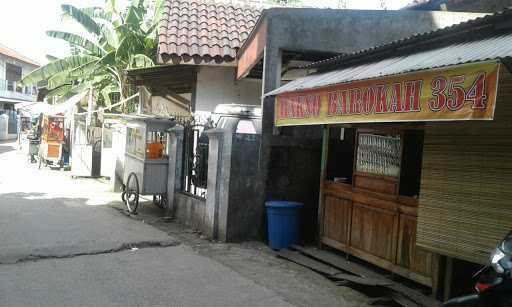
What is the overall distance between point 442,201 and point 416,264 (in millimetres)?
981

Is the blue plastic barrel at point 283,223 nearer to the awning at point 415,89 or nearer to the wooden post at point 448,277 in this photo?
the awning at point 415,89

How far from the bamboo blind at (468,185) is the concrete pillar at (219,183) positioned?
142 inches

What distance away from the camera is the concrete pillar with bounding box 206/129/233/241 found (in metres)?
8.44

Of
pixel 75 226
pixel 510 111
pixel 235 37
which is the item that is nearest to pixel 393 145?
pixel 510 111

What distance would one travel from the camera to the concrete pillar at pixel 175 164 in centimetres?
1053

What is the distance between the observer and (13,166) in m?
20.0

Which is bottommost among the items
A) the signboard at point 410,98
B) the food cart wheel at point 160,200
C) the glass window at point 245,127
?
the food cart wheel at point 160,200

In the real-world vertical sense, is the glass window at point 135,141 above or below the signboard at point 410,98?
below

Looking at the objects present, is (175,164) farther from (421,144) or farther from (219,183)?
(421,144)

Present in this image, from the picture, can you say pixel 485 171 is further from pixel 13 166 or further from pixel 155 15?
pixel 13 166

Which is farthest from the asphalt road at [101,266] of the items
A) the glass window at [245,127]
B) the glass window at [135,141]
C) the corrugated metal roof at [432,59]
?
the corrugated metal roof at [432,59]

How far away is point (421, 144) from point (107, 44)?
12.9m

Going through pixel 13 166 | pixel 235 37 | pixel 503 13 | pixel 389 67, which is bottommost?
pixel 13 166

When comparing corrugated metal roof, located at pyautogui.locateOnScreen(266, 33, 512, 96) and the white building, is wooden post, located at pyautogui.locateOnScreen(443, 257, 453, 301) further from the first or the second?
the white building
